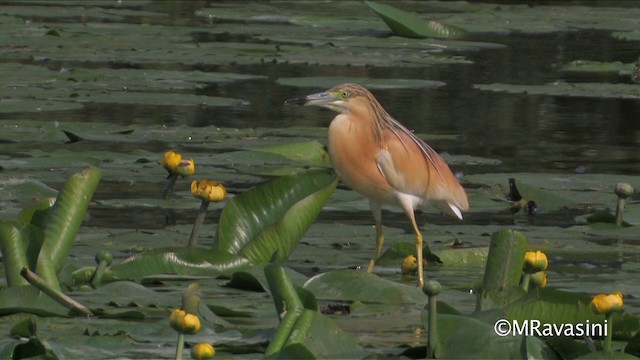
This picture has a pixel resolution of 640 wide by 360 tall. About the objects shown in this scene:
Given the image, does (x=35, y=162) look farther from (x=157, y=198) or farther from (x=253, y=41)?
(x=253, y=41)

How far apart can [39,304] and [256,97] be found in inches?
230

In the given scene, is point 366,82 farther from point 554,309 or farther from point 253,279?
point 554,309

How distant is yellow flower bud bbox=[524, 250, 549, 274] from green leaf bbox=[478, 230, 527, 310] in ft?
0.33

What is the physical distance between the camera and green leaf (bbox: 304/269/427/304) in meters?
4.66

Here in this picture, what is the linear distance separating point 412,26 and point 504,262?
28.8ft

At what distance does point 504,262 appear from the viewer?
4430 mm

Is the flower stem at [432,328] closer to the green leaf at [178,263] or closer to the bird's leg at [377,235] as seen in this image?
the green leaf at [178,263]

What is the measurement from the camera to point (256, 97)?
398 inches

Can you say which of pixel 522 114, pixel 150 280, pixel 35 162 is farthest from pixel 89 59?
pixel 150 280

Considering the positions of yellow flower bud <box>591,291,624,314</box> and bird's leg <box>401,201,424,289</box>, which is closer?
yellow flower bud <box>591,291,624,314</box>

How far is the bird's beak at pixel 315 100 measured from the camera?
5438mm

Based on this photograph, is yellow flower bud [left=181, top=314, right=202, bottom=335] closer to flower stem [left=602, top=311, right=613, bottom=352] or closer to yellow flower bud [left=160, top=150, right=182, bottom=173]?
flower stem [left=602, top=311, right=613, bottom=352]

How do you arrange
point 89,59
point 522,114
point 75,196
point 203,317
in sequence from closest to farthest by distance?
point 203,317 < point 75,196 < point 522,114 < point 89,59

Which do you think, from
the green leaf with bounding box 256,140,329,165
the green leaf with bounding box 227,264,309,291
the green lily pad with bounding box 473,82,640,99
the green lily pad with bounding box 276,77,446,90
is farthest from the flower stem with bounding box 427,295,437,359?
the green lily pad with bounding box 473,82,640,99
